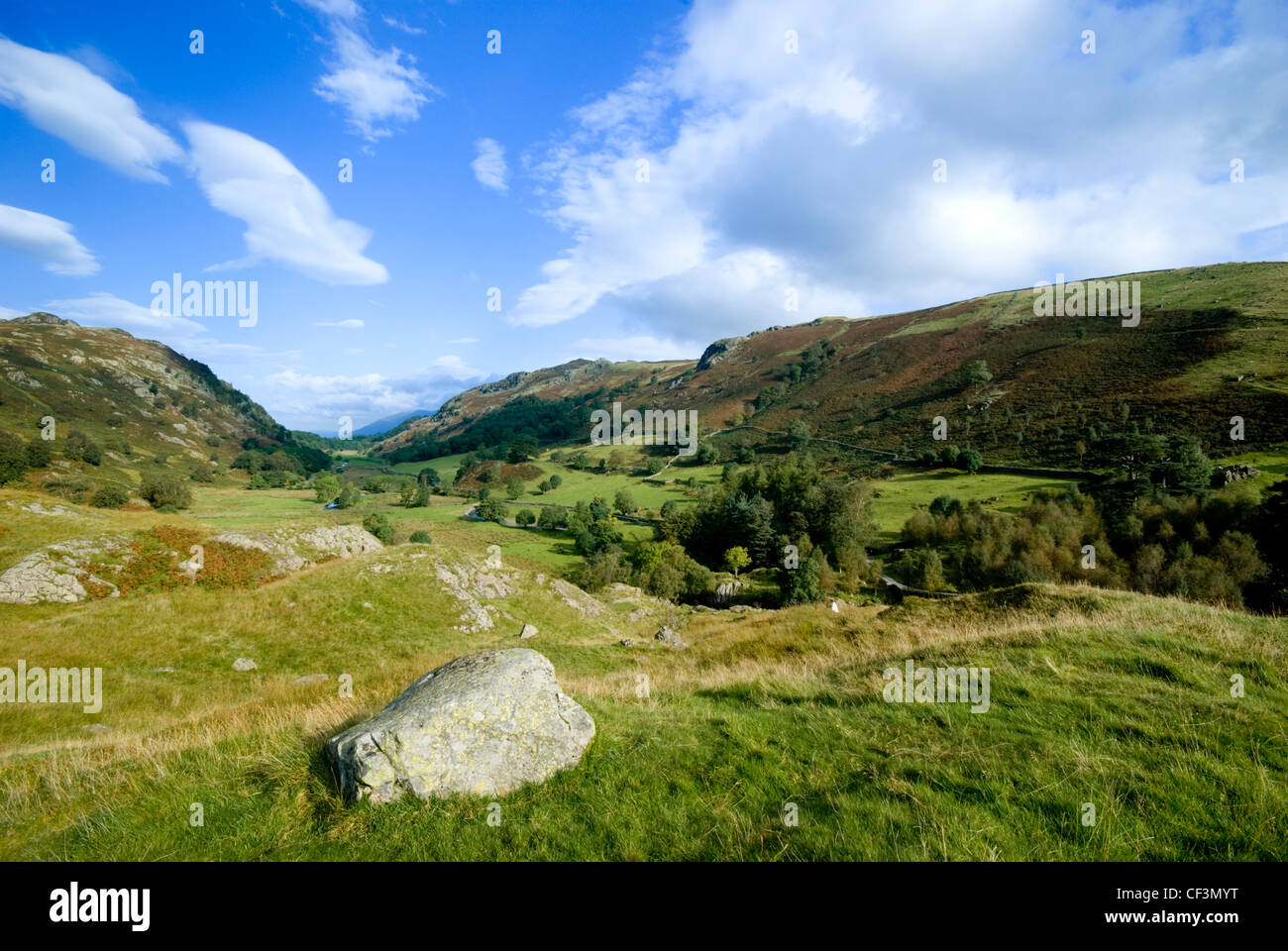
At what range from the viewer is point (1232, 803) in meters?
5.09

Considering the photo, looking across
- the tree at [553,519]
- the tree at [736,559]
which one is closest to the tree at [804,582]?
the tree at [736,559]

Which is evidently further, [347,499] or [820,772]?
[347,499]

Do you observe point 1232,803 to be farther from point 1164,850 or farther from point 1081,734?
point 1081,734

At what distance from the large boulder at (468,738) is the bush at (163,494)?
10191 centimetres

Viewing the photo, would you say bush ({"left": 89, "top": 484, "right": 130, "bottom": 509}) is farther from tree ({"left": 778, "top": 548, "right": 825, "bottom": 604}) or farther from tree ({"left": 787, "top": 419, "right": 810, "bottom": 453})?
tree ({"left": 787, "top": 419, "right": 810, "bottom": 453})

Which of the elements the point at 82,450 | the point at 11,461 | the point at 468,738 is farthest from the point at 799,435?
the point at 82,450

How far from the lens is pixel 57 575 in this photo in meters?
25.2

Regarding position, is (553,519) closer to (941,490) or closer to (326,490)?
(326,490)

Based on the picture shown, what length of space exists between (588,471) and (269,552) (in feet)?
318

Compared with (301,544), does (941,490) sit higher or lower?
higher

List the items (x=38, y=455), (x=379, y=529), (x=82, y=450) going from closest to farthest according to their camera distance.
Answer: (x=379, y=529)
(x=38, y=455)
(x=82, y=450)

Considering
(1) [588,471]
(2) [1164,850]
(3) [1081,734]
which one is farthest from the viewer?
(1) [588,471]

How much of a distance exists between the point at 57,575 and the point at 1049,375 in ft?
389
